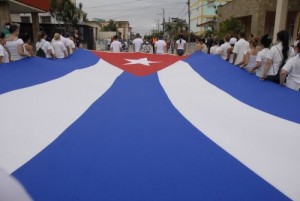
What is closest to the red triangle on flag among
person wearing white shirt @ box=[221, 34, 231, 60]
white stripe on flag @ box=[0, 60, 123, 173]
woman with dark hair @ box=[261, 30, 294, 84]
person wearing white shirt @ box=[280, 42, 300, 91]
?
person wearing white shirt @ box=[221, 34, 231, 60]

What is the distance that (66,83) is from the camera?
4.38 metres

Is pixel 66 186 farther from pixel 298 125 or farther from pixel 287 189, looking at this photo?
pixel 298 125

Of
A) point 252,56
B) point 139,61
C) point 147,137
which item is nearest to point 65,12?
point 139,61

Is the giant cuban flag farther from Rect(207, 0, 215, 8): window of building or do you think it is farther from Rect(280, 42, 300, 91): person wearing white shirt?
Rect(207, 0, 215, 8): window of building

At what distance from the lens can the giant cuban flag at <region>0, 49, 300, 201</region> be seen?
1824 mm

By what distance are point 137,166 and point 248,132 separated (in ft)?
3.92

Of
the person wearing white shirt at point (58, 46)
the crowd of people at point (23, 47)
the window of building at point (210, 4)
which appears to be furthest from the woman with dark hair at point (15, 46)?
the window of building at point (210, 4)

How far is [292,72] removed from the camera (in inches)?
144

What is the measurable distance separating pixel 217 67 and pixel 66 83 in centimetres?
272

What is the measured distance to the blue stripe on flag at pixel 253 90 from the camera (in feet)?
10.8

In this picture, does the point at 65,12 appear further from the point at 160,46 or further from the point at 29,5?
the point at 160,46

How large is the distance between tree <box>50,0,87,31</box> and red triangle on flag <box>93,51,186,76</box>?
36.2ft

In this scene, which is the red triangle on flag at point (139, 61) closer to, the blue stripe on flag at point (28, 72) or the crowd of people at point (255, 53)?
the blue stripe on flag at point (28, 72)

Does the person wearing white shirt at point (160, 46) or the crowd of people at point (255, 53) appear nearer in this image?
the crowd of people at point (255, 53)
